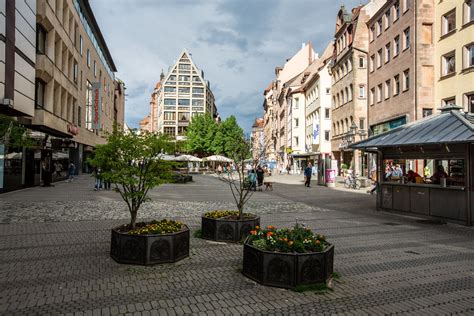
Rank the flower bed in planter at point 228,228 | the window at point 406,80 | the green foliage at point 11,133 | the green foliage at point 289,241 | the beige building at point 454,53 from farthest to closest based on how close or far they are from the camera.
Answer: the window at point 406,80, the beige building at point 454,53, the green foliage at point 11,133, the flower bed in planter at point 228,228, the green foliage at point 289,241

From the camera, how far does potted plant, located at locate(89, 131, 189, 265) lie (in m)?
6.34

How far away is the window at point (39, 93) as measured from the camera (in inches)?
930

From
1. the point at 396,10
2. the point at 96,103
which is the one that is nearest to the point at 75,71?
the point at 96,103

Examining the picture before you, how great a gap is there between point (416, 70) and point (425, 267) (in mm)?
23126

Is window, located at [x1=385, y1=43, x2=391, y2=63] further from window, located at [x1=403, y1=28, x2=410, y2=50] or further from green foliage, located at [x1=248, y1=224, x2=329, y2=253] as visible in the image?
green foliage, located at [x1=248, y1=224, x2=329, y2=253]

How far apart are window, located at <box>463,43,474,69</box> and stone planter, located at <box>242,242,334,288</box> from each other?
22.7m

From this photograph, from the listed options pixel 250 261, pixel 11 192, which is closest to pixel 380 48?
pixel 11 192

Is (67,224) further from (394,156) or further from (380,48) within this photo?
(380,48)

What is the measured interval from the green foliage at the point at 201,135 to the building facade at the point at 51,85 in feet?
96.1

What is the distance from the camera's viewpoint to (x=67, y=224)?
10.4 meters

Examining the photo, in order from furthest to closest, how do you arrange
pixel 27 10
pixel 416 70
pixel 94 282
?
pixel 416 70 < pixel 27 10 < pixel 94 282

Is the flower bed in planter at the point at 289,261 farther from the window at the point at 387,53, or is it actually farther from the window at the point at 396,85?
the window at the point at 387,53

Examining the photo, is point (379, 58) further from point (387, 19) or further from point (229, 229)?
point (229, 229)

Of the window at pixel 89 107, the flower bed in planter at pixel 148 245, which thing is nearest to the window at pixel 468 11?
the flower bed in planter at pixel 148 245
